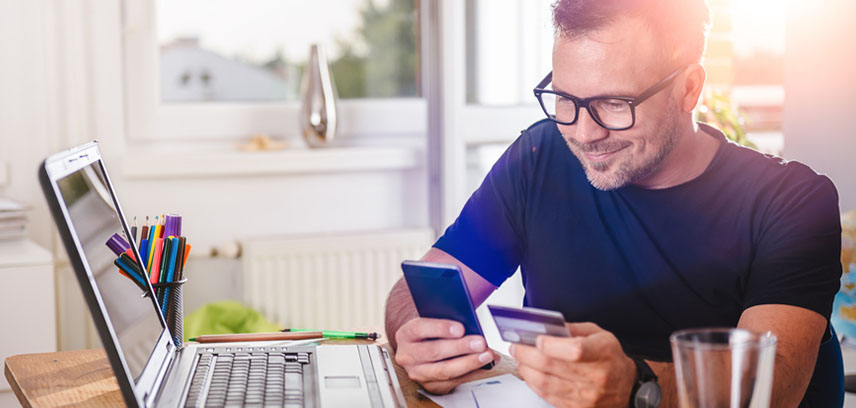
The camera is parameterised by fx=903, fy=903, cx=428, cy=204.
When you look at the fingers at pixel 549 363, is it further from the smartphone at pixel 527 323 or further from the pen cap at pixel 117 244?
the pen cap at pixel 117 244

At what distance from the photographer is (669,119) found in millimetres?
1382

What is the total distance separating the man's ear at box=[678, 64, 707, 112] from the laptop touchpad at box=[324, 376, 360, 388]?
0.68m

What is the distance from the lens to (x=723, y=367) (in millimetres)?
754

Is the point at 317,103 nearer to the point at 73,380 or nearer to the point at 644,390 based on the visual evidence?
the point at 73,380

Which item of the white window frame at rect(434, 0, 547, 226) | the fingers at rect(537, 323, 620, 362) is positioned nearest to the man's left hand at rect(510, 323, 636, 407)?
the fingers at rect(537, 323, 620, 362)

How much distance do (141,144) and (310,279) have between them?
25.0 inches

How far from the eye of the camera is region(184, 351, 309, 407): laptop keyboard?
0.97m

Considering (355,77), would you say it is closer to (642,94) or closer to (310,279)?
(310,279)

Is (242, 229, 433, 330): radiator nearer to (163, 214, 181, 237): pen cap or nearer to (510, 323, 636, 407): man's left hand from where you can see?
(163, 214, 181, 237): pen cap

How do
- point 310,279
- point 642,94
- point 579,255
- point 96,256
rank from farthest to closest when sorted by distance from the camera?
point 310,279
point 579,255
point 642,94
point 96,256

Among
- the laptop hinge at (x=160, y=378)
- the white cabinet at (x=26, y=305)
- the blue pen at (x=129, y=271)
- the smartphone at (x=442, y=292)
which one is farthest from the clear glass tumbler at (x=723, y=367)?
the white cabinet at (x=26, y=305)

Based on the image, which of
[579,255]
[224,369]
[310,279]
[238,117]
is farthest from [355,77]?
[224,369]

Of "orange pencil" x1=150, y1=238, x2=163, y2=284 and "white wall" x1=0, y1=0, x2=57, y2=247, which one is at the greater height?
"white wall" x1=0, y1=0, x2=57, y2=247

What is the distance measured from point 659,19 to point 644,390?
0.60m
